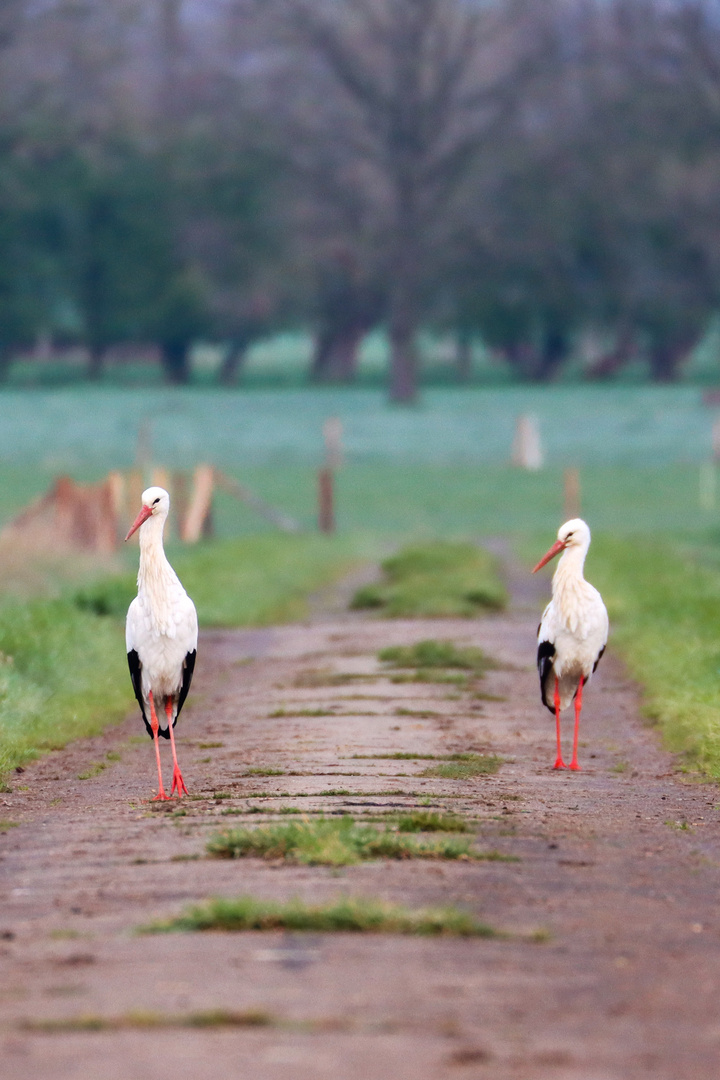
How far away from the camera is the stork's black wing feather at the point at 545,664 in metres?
10.8

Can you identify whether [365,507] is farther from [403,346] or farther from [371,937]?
[371,937]

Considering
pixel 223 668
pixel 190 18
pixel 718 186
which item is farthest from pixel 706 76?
pixel 223 668

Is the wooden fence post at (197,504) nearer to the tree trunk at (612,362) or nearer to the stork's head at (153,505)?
the stork's head at (153,505)

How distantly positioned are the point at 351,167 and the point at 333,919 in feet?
202

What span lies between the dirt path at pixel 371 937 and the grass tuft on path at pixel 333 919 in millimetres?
111

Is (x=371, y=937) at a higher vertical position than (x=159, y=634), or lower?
lower

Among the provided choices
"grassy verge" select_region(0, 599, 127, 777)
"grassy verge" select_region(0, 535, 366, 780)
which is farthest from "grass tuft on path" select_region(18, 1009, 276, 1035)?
"grassy verge" select_region(0, 535, 366, 780)

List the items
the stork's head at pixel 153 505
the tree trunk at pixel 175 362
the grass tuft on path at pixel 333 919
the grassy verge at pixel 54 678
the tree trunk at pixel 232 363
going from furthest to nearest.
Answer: the tree trunk at pixel 232 363 → the tree trunk at pixel 175 362 → the grassy verge at pixel 54 678 → the stork's head at pixel 153 505 → the grass tuft on path at pixel 333 919

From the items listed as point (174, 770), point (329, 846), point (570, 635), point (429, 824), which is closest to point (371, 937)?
point (329, 846)

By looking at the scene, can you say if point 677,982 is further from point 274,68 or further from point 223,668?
point 274,68

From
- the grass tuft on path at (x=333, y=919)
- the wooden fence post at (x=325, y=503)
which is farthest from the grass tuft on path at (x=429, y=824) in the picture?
the wooden fence post at (x=325, y=503)

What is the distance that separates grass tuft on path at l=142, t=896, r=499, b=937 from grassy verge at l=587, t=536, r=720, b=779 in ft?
13.5

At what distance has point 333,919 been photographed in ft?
20.3

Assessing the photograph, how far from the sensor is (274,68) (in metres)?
67.0
